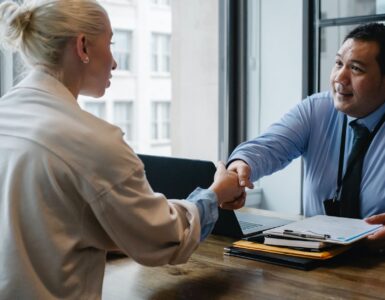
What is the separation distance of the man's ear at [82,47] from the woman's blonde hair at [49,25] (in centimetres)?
1

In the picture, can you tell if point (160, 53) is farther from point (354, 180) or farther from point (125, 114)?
point (354, 180)

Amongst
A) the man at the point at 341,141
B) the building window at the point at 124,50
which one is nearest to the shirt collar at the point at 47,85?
the man at the point at 341,141

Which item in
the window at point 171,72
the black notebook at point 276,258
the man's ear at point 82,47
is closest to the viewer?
the man's ear at point 82,47

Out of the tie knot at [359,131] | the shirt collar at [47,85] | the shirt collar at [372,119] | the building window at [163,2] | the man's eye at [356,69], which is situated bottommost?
the tie knot at [359,131]

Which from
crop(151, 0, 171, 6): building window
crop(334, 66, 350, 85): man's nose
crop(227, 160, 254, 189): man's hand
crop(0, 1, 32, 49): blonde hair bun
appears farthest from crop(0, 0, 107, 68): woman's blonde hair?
crop(151, 0, 171, 6): building window

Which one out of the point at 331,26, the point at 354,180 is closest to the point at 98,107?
the point at 331,26

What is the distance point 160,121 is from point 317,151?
99.4 inches

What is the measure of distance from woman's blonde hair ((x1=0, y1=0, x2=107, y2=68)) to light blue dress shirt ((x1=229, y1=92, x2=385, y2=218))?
1.04m

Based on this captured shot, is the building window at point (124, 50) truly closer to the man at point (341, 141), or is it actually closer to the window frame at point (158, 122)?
the window frame at point (158, 122)

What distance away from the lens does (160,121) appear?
463 cm

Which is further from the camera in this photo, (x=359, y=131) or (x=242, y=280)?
(x=359, y=131)

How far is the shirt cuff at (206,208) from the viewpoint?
133 centimetres

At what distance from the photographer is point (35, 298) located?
110 centimetres

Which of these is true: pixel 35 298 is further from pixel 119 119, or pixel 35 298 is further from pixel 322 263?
pixel 119 119
